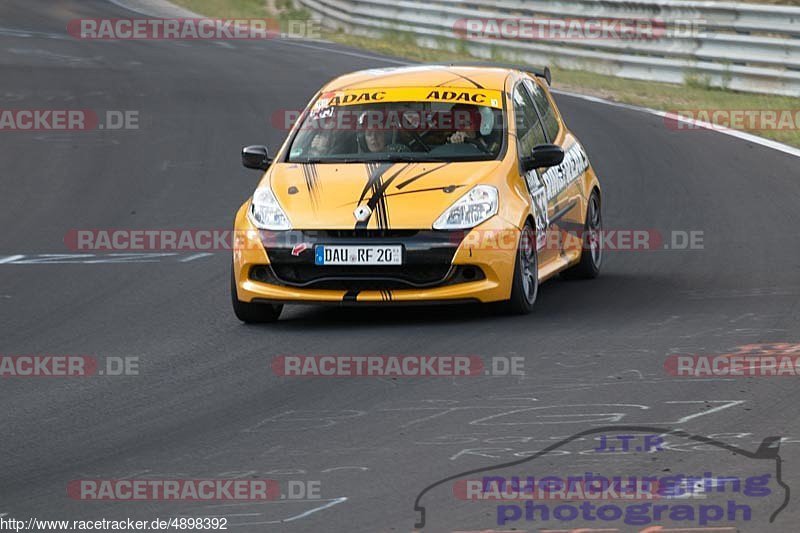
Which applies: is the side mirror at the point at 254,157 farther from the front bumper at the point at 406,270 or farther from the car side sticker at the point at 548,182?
the car side sticker at the point at 548,182

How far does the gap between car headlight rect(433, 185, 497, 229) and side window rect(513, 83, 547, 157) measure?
0.82 metres

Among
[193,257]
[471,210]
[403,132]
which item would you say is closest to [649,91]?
[193,257]

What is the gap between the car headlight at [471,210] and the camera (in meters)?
10.2

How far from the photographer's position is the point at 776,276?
38.7 ft

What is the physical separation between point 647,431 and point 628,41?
18941mm

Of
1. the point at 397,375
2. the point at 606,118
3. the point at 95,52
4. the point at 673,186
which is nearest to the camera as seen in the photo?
the point at 397,375

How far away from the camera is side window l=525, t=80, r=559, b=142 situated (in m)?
12.2

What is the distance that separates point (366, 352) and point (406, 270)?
807mm

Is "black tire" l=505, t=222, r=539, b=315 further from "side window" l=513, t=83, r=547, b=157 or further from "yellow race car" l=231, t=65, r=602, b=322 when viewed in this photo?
"side window" l=513, t=83, r=547, b=157

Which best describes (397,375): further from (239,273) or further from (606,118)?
(606,118)

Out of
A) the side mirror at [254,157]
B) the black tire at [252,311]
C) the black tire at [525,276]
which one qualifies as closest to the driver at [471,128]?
the black tire at [525,276]

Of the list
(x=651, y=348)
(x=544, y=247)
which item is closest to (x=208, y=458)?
(x=651, y=348)

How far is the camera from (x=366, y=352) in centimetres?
950

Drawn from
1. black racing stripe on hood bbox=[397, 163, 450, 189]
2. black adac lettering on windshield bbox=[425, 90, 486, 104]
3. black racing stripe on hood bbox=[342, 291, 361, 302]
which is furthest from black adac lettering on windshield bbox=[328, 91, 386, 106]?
black racing stripe on hood bbox=[342, 291, 361, 302]
